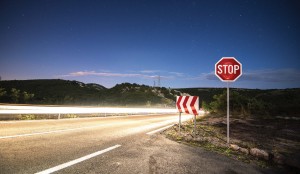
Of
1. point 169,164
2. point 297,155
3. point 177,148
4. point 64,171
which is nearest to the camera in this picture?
point 64,171

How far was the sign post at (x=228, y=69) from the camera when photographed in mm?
8750

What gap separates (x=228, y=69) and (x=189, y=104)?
2635 mm

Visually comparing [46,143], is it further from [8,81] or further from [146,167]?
[8,81]

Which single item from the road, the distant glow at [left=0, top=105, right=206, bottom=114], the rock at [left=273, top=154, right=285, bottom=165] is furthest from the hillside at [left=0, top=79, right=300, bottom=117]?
the road

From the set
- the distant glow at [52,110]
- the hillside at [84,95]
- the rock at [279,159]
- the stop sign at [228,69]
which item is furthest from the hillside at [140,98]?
the rock at [279,159]

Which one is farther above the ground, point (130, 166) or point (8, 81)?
point (8, 81)

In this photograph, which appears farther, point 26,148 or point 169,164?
point 26,148

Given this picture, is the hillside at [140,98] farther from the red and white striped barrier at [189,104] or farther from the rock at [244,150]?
the rock at [244,150]

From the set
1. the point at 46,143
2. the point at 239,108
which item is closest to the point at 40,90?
the point at 239,108

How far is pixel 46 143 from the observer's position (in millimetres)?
6699

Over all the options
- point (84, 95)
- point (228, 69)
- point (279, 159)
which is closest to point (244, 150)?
point (279, 159)

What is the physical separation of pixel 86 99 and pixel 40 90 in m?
27.9

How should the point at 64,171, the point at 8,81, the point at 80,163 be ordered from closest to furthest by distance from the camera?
the point at 64,171
the point at 80,163
the point at 8,81

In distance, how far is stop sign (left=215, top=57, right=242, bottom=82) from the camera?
28.7 ft
